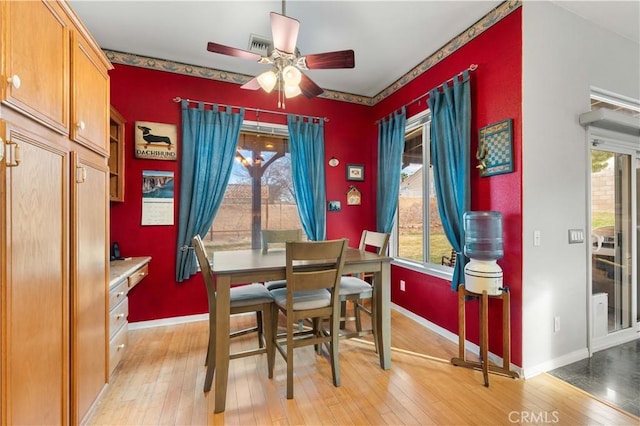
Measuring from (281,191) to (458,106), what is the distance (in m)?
2.28

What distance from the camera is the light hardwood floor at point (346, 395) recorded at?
169cm

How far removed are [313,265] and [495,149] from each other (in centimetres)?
182

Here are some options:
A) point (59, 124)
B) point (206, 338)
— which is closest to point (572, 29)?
point (59, 124)

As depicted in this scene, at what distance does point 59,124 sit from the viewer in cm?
124

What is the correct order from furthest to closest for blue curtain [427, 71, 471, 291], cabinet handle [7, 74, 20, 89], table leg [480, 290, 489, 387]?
blue curtain [427, 71, 471, 291]
table leg [480, 290, 489, 387]
cabinet handle [7, 74, 20, 89]

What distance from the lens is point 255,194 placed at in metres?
3.60

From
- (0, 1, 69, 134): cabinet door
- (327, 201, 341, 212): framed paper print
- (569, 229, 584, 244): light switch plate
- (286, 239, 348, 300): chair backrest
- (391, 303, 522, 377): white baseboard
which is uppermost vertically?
(0, 1, 69, 134): cabinet door

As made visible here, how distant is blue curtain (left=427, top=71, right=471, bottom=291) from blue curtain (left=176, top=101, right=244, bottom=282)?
2303 mm

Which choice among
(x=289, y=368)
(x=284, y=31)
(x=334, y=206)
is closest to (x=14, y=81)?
(x=284, y=31)

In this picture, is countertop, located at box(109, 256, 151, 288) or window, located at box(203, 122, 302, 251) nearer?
countertop, located at box(109, 256, 151, 288)

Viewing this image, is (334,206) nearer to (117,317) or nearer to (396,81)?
(396,81)

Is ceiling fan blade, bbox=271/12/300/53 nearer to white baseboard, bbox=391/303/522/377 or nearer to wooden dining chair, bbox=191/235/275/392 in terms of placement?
wooden dining chair, bbox=191/235/275/392

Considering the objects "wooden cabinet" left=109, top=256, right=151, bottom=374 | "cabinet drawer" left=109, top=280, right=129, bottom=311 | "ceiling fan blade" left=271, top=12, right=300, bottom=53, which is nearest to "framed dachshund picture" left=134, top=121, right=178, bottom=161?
"wooden cabinet" left=109, top=256, right=151, bottom=374

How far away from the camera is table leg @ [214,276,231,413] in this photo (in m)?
1.75
